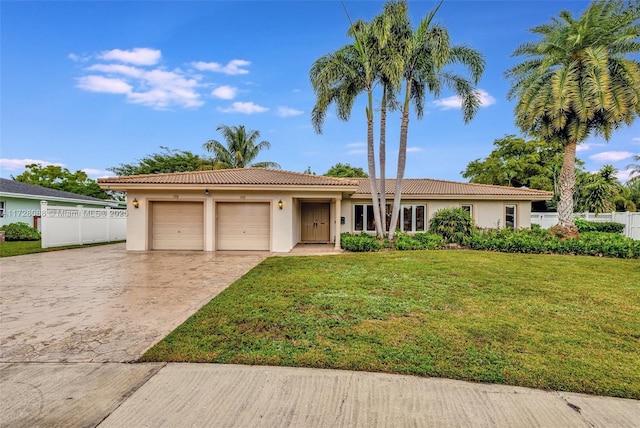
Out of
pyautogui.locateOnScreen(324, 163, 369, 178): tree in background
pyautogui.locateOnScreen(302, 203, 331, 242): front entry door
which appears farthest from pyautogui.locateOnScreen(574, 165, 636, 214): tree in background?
pyautogui.locateOnScreen(324, 163, 369, 178): tree in background

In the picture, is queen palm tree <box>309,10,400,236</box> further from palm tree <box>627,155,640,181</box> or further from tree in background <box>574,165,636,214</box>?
palm tree <box>627,155,640,181</box>

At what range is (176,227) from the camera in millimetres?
12922

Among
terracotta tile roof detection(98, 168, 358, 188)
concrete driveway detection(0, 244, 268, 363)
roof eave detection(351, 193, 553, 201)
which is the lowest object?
concrete driveway detection(0, 244, 268, 363)

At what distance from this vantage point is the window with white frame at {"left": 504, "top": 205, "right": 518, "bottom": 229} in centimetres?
1581

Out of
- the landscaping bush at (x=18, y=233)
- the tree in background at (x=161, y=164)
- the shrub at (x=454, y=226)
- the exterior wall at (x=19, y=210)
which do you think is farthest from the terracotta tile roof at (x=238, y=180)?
the tree in background at (x=161, y=164)

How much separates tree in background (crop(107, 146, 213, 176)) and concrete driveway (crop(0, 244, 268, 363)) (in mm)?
23105

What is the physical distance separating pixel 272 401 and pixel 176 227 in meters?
11.7

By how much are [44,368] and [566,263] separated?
38.5 ft

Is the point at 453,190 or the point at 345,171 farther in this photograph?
the point at 345,171

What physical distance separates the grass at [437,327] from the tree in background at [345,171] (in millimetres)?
27510

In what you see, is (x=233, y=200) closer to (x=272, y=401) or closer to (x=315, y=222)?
(x=315, y=222)

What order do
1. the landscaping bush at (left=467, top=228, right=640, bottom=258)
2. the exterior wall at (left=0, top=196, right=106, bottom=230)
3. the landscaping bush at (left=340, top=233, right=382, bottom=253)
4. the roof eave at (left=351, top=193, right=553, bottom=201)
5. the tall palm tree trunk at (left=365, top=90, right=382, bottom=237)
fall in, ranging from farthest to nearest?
1. the exterior wall at (left=0, top=196, right=106, bottom=230)
2. the roof eave at (left=351, top=193, right=553, bottom=201)
3. the tall palm tree trunk at (left=365, top=90, right=382, bottom=237)
4. the landscaping bush at (left=340, top=233, right=382, bottom=253)
5. the landscaping bush at (left=467, top=228, right=640, bottom=258)

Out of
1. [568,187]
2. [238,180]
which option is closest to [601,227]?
[568,187]

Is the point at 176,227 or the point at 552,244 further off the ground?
the point at 176,227
